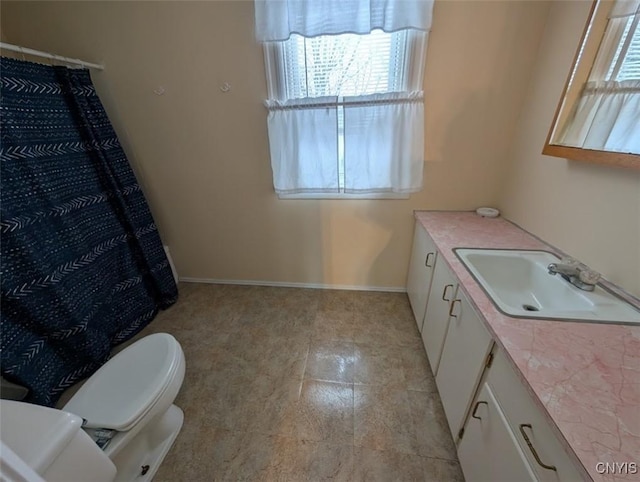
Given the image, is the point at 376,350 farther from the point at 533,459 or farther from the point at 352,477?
the point at 533,459

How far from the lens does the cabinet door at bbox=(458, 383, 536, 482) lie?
71 cm

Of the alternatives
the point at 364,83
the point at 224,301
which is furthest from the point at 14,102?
the point at 364,83

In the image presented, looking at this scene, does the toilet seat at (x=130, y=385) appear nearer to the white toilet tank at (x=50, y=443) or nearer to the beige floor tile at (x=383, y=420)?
the white toilet tank at (x=50, y=443)

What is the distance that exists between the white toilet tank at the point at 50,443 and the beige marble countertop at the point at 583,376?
1294 mm

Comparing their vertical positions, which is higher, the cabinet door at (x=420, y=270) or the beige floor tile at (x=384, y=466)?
the cabinet door at (x=420, y=270)

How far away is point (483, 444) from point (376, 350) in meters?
0.84

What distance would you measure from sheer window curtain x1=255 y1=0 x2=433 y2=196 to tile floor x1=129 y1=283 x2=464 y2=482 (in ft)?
3.32

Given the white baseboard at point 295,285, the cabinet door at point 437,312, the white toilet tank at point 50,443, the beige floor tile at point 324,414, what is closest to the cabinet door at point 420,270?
the cabinet door at point 437,312

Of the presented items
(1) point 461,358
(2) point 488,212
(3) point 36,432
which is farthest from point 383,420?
(2) point 488,212

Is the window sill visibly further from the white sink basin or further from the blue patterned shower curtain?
the blue patterned shower curtain

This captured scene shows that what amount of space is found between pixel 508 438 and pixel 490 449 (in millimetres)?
148

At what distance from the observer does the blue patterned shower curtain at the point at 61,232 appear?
1.23 meters

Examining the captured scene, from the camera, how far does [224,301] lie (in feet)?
7.32

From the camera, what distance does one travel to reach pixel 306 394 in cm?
143
